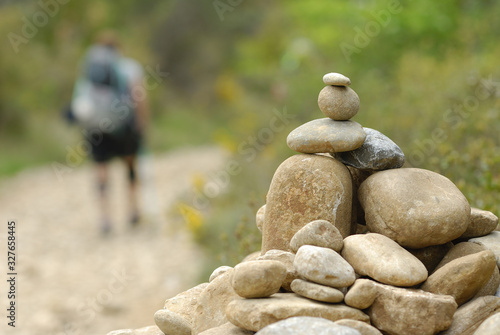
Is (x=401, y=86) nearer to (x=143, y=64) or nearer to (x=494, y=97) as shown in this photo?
(x=494, y=97)

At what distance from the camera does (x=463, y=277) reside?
3193 millimetres

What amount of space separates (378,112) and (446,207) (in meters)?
5.09

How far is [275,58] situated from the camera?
21.0 metres

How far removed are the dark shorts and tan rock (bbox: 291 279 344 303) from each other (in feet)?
22.4

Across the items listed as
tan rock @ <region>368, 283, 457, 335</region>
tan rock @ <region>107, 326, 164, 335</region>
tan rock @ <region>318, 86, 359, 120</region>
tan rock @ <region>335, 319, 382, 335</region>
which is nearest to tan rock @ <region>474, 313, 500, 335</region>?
tan rock @ <region>368, 283, 457, 335</region>

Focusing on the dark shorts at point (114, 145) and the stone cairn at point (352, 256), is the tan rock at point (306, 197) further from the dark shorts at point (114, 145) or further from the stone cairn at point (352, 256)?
the dark shorts at point (114, 145)

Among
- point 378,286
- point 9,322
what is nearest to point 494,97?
point 378,286

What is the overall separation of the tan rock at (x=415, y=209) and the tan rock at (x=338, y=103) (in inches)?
17.9

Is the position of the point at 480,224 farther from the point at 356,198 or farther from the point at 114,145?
the point at 114,145

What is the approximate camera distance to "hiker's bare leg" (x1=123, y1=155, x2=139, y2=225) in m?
9.76

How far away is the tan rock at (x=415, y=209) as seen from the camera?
3.37 metres

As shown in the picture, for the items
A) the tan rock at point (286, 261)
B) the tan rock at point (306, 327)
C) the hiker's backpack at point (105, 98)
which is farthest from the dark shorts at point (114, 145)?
the tan rock at point (306, 327)

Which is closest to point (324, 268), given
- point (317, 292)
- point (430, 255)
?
point (317, 292)

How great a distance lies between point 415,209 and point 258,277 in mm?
969
